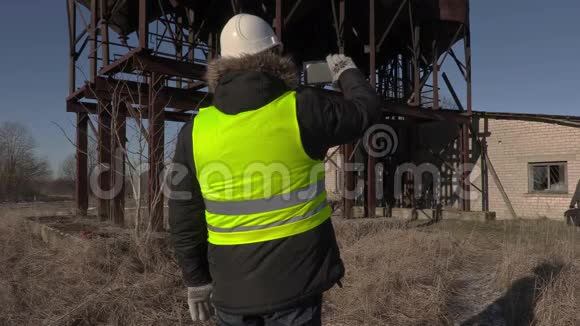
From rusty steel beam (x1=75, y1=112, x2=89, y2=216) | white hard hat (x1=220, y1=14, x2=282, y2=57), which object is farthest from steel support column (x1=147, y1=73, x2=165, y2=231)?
Answer: white hard hat (x1=220, y1=14, x2=282, y2=57)

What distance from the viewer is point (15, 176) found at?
126ft

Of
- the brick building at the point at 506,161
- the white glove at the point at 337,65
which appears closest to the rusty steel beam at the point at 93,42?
the brick building at the point at 506,161

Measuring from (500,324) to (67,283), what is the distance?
418 cm

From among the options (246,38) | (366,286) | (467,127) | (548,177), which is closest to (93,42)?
(366,286)

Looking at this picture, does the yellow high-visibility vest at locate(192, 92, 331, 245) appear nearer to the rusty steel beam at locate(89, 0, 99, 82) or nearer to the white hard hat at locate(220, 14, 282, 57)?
the white hard hat at locate(220, 14, 282, 57)

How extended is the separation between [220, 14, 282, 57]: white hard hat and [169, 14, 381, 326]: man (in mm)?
47

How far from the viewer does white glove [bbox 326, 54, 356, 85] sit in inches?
64.0

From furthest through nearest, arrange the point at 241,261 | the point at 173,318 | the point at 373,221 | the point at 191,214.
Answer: the point at 373,221
the point at 173,318
the point at 191,214
the point at 241,261

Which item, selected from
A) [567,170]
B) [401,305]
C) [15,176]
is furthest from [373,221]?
[15,176]

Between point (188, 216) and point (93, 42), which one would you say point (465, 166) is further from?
point (188, 216)

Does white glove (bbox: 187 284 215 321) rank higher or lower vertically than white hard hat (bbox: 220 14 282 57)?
lower

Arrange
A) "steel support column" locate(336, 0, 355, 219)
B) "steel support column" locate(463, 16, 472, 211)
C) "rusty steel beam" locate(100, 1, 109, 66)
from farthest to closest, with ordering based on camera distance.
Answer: "steel support column" locate(463, 16, 472, 211) → "steel support column" locate(336, 0, 355, 219) → "rusty steel beam" locate(100, 1, 109, 66)

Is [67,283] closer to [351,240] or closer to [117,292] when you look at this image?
[117,292]

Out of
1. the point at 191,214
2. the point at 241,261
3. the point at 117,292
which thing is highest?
the point at 191,214
